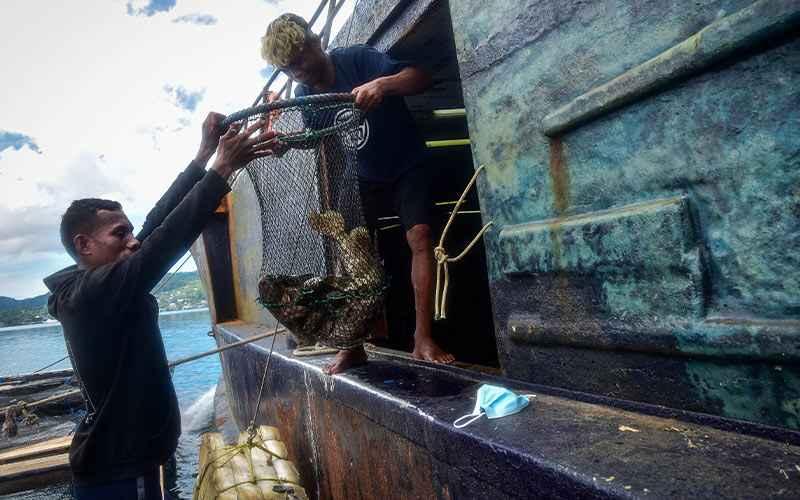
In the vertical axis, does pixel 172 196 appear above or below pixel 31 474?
above

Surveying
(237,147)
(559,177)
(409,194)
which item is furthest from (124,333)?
(559,177)

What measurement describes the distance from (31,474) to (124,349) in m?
5.27

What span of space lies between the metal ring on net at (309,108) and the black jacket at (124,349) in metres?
0.40

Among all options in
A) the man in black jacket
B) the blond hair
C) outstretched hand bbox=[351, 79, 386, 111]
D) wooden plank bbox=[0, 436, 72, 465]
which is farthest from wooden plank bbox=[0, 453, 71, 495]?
outstretched hand bbox=[351, 79, 386, 111]

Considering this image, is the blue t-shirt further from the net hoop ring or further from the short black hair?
the short black hair

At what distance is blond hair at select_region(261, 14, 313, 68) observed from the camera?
2.84 metres

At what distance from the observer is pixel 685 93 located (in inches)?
62.7

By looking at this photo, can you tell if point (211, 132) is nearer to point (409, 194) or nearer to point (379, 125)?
point (379, 125)

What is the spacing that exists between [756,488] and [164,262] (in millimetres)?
2777

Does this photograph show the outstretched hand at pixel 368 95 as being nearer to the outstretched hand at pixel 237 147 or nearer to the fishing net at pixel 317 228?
the fishing net at pixel 317 228

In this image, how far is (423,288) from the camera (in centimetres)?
317

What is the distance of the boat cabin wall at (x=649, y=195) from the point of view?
4.63 ft

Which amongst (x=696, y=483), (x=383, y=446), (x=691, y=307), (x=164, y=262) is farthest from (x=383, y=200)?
(x=696, y=483)

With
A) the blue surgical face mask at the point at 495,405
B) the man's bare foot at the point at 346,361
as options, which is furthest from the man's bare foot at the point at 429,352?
the blue surgical face mask at the point at 495,405
